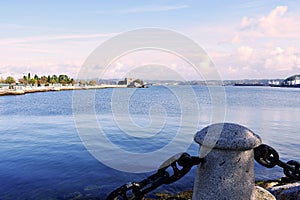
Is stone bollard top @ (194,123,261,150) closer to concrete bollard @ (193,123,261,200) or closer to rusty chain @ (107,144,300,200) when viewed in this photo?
concrete bollard @ (193,123,261,200)

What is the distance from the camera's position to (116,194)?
3023 mm

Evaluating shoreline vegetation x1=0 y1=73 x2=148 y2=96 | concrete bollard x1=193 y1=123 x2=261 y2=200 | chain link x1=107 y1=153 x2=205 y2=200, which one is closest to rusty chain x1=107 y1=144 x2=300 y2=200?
chain link x1=107 y1=153 x2=205 y2=200

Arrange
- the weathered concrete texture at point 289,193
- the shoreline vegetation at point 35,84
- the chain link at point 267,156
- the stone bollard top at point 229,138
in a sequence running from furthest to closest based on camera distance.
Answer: the shoreline vegetation at point 35,84 < the weathered concrete texture at point 289,193 < the chain link at point 267,156 < the stone bollard top at point 229,138

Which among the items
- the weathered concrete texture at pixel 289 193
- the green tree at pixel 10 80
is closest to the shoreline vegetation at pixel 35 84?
the green tree at pixel 10 80

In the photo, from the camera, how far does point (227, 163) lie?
3.10 m

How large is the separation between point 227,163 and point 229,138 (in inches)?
10.8

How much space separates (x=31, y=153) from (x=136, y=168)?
5.66 metres

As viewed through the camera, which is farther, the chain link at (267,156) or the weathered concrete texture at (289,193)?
the weathered concrete texture at (289,193)

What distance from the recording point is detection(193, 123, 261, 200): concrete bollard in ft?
10.1

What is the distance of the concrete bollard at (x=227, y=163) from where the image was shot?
307 cm

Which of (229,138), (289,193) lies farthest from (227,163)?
(289,193)

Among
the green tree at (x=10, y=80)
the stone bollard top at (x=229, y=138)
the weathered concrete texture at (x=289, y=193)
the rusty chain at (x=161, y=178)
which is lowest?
the weathered concrete texture at (x=289, y=193)

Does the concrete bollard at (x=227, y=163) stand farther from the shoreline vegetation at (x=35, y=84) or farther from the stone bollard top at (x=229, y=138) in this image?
the shoreline vegetation at (x=35, y=84)

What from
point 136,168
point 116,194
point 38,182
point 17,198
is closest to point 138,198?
point 116,194
